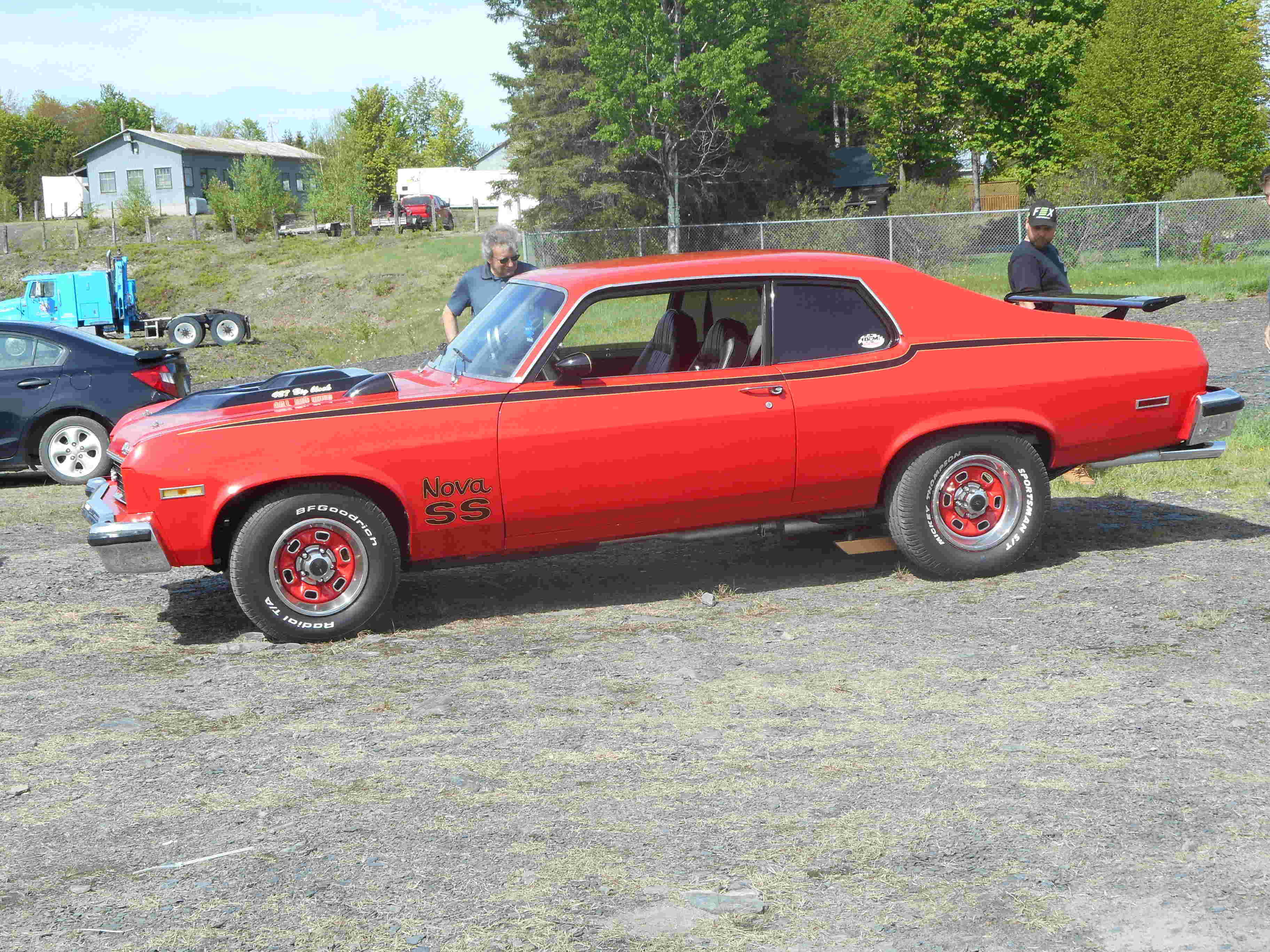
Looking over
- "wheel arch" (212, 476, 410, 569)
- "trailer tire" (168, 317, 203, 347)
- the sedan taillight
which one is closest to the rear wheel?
the sedan taillight

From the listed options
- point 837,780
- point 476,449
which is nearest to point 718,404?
point 476,449

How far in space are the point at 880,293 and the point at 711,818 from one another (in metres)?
3.66

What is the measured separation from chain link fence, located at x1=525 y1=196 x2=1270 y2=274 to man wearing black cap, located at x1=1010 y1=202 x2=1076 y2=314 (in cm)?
2088

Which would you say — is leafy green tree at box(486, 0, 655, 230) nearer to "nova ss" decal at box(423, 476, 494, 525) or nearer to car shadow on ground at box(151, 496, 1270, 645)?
car shadow on ground at box(151, 496, 1270, 645)

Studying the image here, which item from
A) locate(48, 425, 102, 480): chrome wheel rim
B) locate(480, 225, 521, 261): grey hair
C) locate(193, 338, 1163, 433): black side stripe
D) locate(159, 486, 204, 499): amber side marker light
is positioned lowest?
locate(48, 425, 102, 480): chrome wheel rim

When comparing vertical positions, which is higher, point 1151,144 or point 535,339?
point 1151,144

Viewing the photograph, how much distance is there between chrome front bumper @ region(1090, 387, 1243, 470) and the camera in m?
7.47

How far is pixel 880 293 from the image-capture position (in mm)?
7145

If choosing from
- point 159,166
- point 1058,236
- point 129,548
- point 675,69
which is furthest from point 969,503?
point 159,166

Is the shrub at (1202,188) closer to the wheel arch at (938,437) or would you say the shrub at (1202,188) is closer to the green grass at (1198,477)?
the green grass at (1198,477)

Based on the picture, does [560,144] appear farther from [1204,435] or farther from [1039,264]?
[1204,435]

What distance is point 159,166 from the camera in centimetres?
8706

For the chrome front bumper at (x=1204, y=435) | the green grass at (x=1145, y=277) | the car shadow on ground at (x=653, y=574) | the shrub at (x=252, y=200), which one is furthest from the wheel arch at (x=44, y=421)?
the shrub at (x=252, y=200)

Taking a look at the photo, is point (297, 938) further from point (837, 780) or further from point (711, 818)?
point (837, 780)
